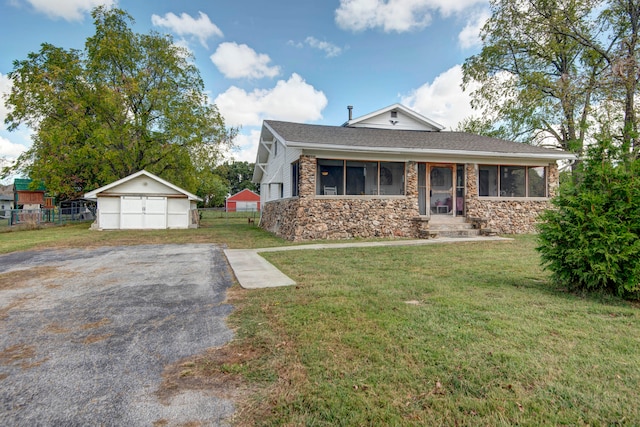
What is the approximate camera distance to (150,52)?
926 inches

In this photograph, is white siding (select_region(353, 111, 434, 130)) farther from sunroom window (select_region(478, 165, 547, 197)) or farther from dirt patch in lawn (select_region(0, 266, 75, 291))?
dirt patch in lawn (select_region(0, 266, 75, 291))

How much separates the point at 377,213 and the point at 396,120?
704cm

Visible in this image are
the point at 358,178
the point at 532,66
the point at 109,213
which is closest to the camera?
the point at 358,178

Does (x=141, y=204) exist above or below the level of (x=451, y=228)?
above

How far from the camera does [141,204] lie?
19422mm

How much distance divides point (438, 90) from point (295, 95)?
10.7m

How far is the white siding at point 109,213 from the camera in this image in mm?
18828

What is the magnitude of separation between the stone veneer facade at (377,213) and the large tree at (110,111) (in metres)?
13.8

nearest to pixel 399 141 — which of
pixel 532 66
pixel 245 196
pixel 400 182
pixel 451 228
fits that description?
pixel 400 182

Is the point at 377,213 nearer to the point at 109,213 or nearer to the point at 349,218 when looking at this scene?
the point at 349,218

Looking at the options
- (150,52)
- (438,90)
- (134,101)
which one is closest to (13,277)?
(134,101)

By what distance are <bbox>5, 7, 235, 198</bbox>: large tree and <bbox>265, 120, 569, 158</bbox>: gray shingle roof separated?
37.4 feet

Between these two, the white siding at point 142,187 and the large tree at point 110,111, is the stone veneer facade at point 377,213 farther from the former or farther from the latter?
the large tree at point 110,111

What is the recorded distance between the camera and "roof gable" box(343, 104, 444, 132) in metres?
16.8
